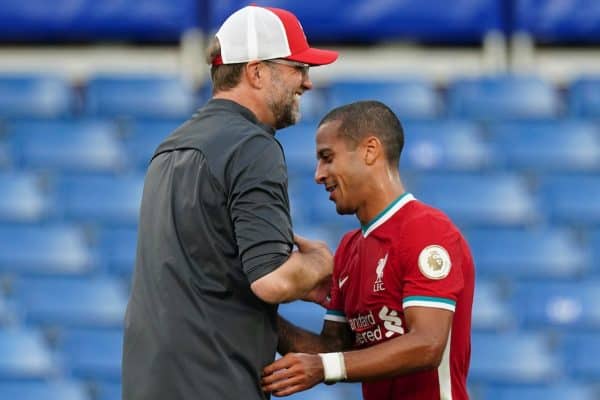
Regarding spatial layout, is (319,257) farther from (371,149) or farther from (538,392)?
(538,392)

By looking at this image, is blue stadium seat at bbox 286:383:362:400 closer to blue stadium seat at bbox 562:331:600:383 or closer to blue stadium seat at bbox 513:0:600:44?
blue stadium seat at bbox 562:331:600:383

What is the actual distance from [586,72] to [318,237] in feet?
Result: 8.73

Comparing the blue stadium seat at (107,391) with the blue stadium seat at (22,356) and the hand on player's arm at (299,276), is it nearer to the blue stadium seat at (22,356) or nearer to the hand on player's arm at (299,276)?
the blue stadium seat at (22,356)

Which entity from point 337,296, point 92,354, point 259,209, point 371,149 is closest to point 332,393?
point 92,354

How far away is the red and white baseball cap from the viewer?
3.32 metres

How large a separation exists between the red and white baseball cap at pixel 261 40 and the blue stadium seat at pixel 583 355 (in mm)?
3986

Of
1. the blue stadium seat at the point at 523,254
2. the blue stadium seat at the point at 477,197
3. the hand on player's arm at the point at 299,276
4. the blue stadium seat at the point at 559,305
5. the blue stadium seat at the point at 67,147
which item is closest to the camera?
the hand on player's arm at the point at 299,276

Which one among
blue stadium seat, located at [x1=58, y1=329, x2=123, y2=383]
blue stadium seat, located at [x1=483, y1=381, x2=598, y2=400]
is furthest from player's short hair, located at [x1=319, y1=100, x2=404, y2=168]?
blue stadium seat, located at [x1=58, y1=329, x2=123, y2=383]

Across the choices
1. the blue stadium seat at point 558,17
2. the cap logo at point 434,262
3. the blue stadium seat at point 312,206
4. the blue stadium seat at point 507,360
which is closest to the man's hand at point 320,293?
the cap logo at point 434,262

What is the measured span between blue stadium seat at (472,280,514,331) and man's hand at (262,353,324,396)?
150 inches

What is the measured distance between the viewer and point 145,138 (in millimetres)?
8008

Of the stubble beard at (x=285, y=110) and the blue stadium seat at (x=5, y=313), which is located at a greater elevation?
the stubble beard at (x=285, y=110)

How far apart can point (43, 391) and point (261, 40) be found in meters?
3.53

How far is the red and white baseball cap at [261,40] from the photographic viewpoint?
3.32m
